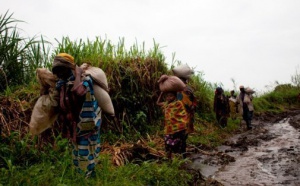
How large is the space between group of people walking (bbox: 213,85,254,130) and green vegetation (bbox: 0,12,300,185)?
0.76 meters

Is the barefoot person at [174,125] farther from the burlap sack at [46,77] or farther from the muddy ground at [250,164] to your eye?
the burlap sack at [46,77]

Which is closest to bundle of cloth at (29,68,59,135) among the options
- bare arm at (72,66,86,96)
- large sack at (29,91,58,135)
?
large sack at (29,91,58,135)

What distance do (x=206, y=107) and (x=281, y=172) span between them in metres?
5.56

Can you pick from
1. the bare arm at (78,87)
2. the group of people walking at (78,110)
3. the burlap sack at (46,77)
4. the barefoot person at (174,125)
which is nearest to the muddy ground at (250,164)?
the barefoot person at (174,125)

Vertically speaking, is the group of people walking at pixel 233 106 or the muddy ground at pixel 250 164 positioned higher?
the group of people walking at pixel 233 106

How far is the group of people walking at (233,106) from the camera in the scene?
9.67 metres

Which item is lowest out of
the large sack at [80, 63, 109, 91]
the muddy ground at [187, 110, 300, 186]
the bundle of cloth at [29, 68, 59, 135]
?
the muddy ground at [187, 110, 300, 186]

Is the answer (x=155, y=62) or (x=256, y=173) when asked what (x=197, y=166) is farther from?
(x=155, y=62)

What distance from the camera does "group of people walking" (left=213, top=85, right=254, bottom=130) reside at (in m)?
9.67

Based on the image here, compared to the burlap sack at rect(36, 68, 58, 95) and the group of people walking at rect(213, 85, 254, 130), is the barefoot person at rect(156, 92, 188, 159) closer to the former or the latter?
the burlap sack at rect(36, 68, 58, 95)

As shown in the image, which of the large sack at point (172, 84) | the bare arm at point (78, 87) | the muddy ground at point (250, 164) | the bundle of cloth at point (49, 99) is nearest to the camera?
the bare arm at point (78, 87)

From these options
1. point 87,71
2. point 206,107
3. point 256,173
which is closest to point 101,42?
point 87,71

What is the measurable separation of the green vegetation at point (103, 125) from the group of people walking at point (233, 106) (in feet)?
2.49

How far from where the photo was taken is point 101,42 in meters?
6.50
